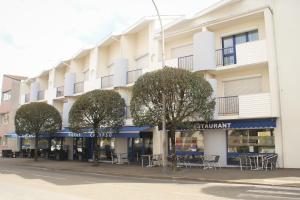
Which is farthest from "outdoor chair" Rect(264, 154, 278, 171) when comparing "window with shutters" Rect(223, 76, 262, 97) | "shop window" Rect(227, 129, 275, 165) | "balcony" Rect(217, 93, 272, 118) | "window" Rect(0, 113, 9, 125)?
"window" Rect(0, 113, 9, 125)

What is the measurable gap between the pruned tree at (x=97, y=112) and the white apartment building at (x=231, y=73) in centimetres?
135

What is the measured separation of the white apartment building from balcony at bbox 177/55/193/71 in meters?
0.03

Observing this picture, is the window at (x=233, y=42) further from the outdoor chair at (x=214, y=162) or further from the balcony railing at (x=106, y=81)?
the balcony railing at (x=106, y=81)

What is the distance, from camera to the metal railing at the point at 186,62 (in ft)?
73.5

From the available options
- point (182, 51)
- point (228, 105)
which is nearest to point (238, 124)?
point (228, 105)

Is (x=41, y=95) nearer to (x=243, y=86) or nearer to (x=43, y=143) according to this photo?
(x=43, y=143)

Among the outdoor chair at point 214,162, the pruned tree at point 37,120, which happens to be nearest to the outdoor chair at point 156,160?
the outdoor chair at point 214,162

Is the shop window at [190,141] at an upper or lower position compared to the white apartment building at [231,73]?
lower

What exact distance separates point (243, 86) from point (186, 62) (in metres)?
4.14

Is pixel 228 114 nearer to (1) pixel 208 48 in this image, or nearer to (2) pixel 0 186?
(1) pixel 208 48

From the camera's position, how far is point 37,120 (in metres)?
29.2

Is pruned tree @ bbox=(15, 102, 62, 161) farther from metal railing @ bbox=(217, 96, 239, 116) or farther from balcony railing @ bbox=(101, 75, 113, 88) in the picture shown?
metal railing @ bbox=(217, 96, 239, 116)

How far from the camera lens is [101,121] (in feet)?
77.5

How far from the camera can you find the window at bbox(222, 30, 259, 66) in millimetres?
21013
